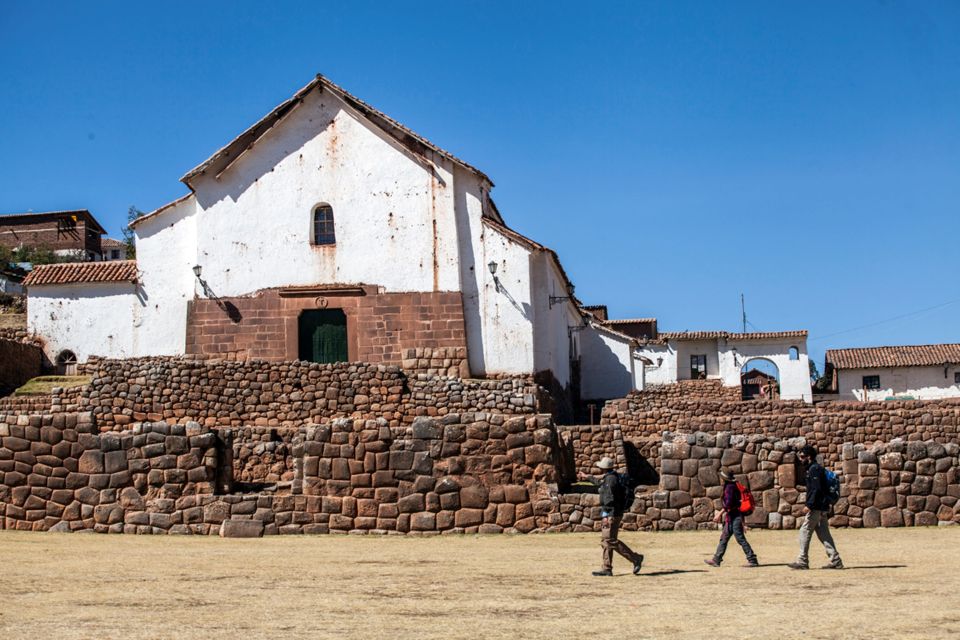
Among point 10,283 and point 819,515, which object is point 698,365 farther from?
point 819,515

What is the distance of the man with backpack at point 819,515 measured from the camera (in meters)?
13.1

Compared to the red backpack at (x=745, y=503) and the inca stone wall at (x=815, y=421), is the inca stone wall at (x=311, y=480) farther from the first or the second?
the inca stone wall at (x=815, y=421)

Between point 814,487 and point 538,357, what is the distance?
1719cm

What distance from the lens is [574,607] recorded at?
10391 mm

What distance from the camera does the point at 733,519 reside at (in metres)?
13.7

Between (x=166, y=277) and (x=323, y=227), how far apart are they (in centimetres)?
447

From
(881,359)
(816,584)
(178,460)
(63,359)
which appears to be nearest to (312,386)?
(178,460)

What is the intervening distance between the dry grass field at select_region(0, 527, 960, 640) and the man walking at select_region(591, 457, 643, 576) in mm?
179

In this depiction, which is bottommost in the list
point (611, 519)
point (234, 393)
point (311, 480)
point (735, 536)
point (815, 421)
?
point (735, 536)

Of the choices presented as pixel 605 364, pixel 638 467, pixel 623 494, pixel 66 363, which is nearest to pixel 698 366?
pixel 605 364

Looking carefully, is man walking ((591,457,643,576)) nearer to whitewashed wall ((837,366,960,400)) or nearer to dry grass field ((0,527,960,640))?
dry grass field ((0,527,960,640))

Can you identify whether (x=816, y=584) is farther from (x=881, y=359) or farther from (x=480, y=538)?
(x=881, y=359)

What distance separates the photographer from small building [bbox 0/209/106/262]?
75562mm

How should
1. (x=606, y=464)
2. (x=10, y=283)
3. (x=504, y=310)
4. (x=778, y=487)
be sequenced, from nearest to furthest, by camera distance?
(x=606, y=464) < (x=778, y=487) < (x=504, y=310) < (x=10, y=283)
